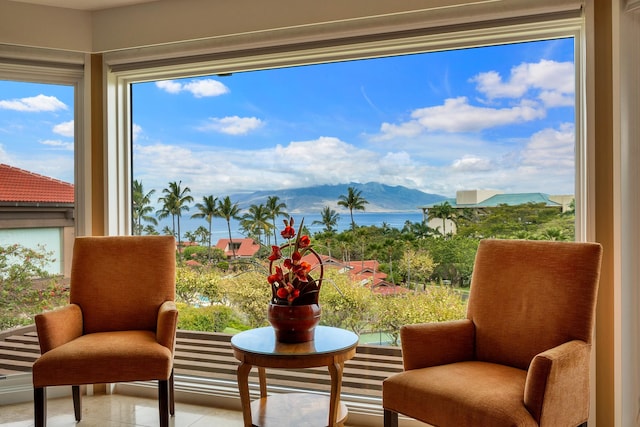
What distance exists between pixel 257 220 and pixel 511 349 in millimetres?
1700

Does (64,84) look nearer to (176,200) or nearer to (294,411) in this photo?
(176,200)

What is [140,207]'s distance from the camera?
372 cm

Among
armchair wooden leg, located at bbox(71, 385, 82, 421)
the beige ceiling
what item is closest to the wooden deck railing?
armchair wooden leg, located at bbox(71, 385, 82, 421)

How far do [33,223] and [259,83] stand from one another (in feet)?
5.73

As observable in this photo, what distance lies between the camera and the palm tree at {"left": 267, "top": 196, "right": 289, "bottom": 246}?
3379mm

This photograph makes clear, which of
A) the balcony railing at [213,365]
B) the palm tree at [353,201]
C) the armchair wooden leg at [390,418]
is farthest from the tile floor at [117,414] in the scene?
the palm tree at [353,201]

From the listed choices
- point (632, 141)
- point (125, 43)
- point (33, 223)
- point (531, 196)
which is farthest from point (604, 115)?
point (33, 223)

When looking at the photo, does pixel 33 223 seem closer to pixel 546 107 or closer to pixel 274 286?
pixel 274 286

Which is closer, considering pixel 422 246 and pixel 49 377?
pixel 49 377

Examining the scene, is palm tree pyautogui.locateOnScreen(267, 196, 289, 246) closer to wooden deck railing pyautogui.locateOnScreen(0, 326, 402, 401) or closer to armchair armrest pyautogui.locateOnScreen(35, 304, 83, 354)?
wooden deck railing pyautogui.locateOnScreen(0, 326, 402, 401)

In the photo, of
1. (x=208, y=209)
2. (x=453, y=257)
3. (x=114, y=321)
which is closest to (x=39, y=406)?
(x=114, y=321)

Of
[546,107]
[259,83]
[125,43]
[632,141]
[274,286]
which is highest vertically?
[125,43]

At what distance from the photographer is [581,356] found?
7.01ft

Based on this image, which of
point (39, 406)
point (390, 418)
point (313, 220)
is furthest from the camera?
point (313, 220)
